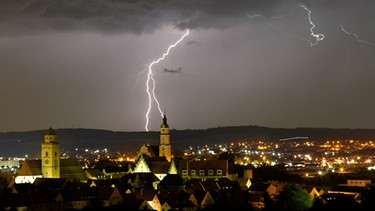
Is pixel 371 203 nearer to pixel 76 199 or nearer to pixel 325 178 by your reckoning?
pixel 76 199

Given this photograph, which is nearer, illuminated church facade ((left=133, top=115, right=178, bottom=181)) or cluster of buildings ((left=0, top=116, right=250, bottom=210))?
cluster of buildings ((left=0, top=116, right=250, bottom=210))

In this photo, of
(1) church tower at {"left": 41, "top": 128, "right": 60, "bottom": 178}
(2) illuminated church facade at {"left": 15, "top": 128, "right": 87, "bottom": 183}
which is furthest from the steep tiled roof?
(1) church tower at {"left": 41, "top": 128, "right": 60, "bottom": 178}

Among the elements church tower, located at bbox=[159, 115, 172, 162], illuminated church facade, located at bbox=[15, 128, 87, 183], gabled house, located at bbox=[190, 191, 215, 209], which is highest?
church tower, located at bbox=[159, 115, 172, 162]

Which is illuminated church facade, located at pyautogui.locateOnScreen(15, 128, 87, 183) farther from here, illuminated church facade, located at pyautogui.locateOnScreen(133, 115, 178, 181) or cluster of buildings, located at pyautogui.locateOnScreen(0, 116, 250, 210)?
illuminated church facade, located at pyautogui.locateOnScreen(133, 115, 178, 181)

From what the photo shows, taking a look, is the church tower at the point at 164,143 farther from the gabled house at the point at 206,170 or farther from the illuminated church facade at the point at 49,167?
the illuminated church facade at the point at 49,167

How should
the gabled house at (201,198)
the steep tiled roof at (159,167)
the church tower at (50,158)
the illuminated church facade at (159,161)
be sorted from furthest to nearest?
the steep tiled roof at (159,167) < the illuminated church facade at (159,161) < the church tower at (50,158) < the gabled house at (201,198)

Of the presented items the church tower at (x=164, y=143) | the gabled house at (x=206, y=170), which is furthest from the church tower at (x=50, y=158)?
the church tower at (x=164, y=143)

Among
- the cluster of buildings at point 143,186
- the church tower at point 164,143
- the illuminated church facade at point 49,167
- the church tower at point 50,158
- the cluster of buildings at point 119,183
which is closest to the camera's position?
the cluster of buildings at point 143,186

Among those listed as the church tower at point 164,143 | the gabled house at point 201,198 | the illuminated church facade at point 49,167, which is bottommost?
the gabled house at point 201,198
